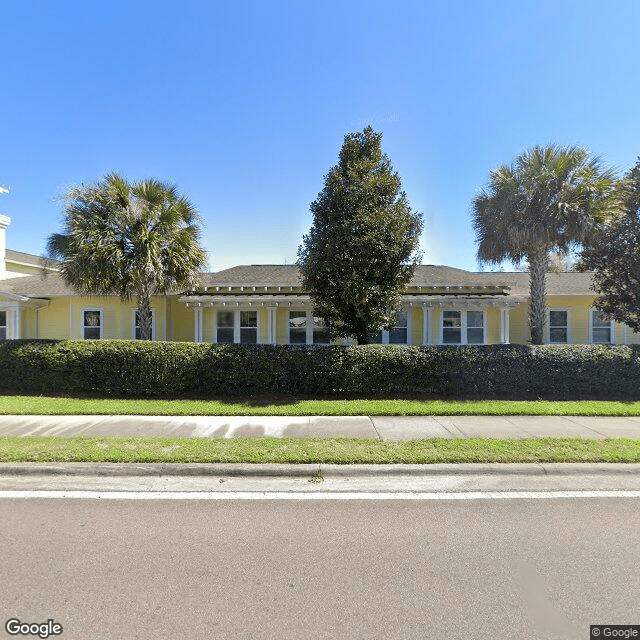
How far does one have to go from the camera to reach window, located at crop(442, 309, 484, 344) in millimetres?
14570

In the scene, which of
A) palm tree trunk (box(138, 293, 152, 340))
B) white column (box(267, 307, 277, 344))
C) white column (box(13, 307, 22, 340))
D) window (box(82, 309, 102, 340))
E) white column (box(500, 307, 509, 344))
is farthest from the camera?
window (box(82, 309, 102, 340))

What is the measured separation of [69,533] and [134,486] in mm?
1057

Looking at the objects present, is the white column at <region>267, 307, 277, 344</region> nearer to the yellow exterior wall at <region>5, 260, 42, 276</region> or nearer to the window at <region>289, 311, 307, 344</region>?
the window at <region>289, 311, 307, 344</region>

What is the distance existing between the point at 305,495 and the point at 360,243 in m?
6.21

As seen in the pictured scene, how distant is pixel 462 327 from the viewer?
1458 centimetres

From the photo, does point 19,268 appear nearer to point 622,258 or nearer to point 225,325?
point 225,325

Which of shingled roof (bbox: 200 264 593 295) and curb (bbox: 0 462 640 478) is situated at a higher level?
shingled roof (bbox: 200 264 593 295)

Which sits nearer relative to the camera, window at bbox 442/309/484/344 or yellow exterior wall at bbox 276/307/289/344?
window at bbox 442/309/484/344

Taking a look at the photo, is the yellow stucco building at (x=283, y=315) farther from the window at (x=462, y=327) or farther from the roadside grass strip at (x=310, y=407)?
the roadside grass strip at (x=310, y=407)

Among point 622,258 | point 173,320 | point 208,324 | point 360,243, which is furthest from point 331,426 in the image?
point 173,320

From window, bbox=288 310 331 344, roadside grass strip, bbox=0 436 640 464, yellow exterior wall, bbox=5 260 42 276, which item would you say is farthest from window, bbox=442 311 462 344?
yellow exterior wall, bbox=5 260 42 276

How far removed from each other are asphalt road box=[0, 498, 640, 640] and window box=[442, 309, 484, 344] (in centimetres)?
1069

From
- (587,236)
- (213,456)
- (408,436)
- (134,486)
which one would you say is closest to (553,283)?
(587,236)

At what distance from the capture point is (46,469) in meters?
4.82
